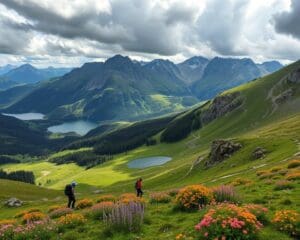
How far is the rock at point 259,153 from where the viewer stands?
87750 mm

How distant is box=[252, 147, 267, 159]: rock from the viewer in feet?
288

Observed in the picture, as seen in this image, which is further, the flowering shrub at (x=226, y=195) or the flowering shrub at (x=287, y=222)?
the flowering shrub at (x=226, y=195)

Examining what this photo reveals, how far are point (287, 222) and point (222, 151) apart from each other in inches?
3766

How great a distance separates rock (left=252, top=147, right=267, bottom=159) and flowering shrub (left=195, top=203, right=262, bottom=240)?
7509 centimetres

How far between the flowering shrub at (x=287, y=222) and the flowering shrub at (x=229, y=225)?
1.00m

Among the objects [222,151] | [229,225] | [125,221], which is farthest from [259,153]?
[229,225]

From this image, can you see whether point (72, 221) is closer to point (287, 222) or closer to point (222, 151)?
point (287, 222)

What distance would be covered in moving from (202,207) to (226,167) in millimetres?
72991

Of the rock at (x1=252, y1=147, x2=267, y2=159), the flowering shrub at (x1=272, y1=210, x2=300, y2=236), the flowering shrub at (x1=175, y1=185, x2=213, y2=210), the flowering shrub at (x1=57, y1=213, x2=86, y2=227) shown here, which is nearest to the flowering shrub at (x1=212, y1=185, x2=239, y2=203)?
the flowering shrub at (x1=175, y1=185, x2=213, y2=210)

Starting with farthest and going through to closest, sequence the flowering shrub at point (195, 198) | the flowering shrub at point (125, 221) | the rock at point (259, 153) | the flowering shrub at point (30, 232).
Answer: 1. the rock at point (259, 153)
2. the flowering shrub at point (195, 198)
3. the flowering shrub at point (30, 232)
4. the flowering shrub at point (125, 221)

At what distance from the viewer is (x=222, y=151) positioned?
109625mm

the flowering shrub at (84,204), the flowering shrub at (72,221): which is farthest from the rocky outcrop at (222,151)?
the flowering shrub at (72,221)

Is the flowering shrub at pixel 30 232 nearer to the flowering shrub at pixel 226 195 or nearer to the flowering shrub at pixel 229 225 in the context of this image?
the flowering shrub at pixel 229 225

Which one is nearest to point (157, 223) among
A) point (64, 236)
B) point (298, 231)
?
point (64, 236)
